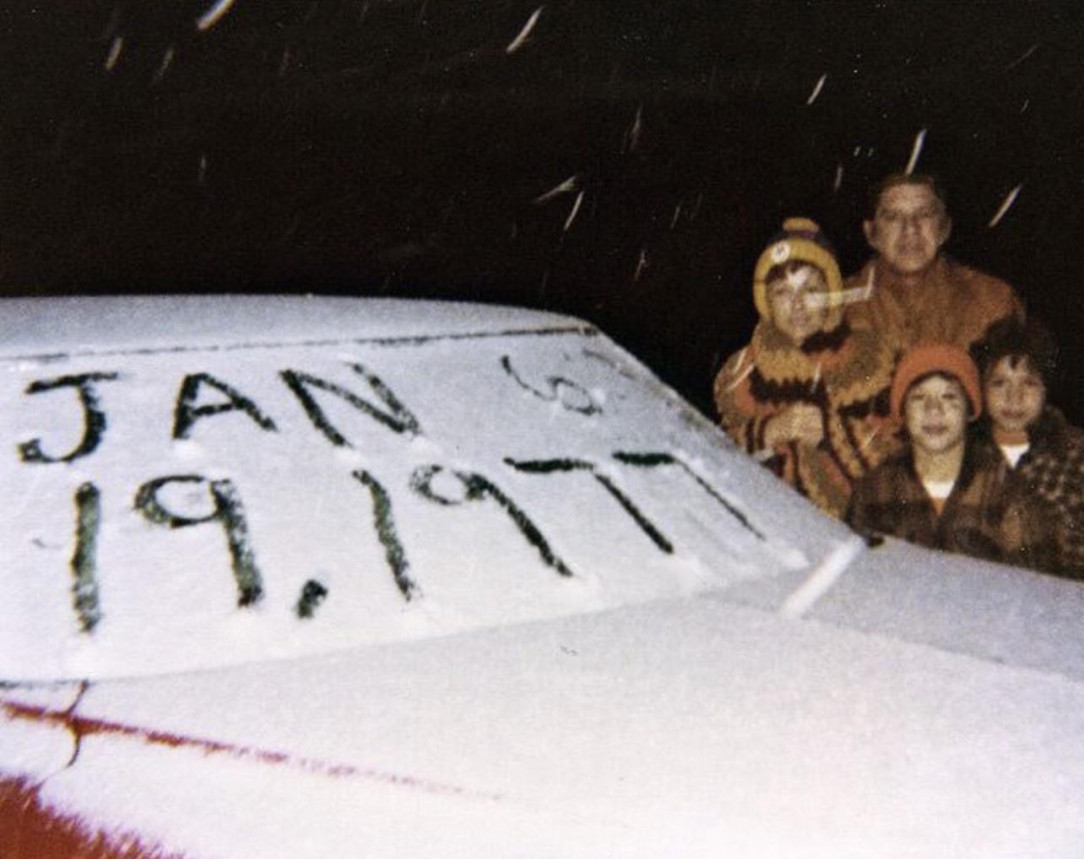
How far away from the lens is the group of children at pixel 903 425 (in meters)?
3.16

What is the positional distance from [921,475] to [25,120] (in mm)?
5878

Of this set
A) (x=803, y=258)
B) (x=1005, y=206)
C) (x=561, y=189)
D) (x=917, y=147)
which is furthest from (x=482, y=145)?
(x=803, y=258)

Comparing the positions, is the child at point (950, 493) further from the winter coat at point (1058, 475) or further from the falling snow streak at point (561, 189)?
the falling snow streak at point (561, 189)

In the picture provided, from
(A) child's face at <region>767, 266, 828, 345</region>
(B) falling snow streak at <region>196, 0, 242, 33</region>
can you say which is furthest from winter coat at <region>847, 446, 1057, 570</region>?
(B) falling snow streak at <region>196, 0, 242, 33</region>

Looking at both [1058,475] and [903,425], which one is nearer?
[1058,475]

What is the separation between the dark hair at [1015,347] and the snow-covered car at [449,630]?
5.41 feet

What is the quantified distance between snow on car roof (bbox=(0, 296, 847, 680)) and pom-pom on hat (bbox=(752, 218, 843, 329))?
1747 millimetres

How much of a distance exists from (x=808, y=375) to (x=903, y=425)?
339 millimetres

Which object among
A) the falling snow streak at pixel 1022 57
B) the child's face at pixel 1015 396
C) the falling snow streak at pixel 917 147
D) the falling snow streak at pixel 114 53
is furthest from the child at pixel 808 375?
the falling snow streak at pixel 114 53

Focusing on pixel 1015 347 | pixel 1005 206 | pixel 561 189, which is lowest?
pixel 561 189

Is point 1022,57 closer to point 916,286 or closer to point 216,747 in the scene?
point 916,286

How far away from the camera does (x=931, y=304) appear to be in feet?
12.8

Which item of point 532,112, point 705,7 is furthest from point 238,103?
point 705,7

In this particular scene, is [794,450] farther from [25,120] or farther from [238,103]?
[25,120]
